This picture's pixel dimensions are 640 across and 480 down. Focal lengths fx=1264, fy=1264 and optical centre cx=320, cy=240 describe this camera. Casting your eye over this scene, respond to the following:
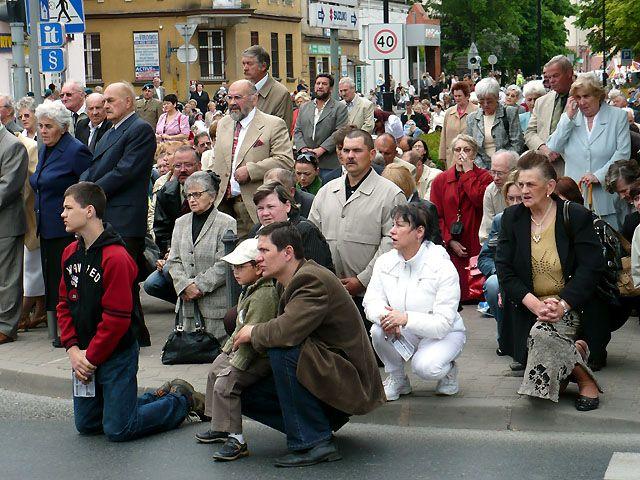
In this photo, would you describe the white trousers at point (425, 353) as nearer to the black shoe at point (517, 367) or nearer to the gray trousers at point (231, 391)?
the black shoe at point (517, 367)

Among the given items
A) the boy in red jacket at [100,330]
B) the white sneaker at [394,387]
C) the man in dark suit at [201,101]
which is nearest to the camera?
the boy in red jacket at [100,330]

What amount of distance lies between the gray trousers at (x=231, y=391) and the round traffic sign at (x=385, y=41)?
46.0 feet

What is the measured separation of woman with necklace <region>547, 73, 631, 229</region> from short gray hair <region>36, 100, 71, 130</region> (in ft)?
15.3

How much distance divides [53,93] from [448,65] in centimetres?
7926

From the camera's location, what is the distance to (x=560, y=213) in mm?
8820

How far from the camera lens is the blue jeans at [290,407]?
7500 millimetres

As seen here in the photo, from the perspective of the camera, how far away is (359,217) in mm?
9688

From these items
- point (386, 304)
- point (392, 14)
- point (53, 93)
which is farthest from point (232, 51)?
point (386, 304)

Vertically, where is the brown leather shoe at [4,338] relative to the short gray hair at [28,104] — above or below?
below

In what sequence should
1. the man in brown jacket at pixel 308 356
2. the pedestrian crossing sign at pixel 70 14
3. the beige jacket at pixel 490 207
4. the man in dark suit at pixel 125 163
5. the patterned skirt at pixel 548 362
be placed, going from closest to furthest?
1. the man in brown jacket at pixel 308 356
2. the patterned skirt at pixel 548 362
3. the man in dark suit at pixel 125 163
4. the beige jacket at pixel 490 207
5. the pedestrian crossing sign at pixel 70 14

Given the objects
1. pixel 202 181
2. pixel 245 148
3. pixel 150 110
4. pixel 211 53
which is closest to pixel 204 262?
pixel 202 181

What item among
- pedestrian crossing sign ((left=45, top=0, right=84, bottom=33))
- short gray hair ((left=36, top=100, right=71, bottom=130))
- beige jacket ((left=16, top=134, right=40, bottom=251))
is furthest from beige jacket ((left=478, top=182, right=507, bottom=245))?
pedestrian crossing sign ((left=45, top=0, right=84, bottom=33))

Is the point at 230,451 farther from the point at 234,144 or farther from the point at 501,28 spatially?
the point at 501,28

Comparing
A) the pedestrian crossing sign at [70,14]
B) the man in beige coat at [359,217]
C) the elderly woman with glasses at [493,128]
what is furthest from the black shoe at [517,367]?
the pedestrian crossing sign at [70,14]
